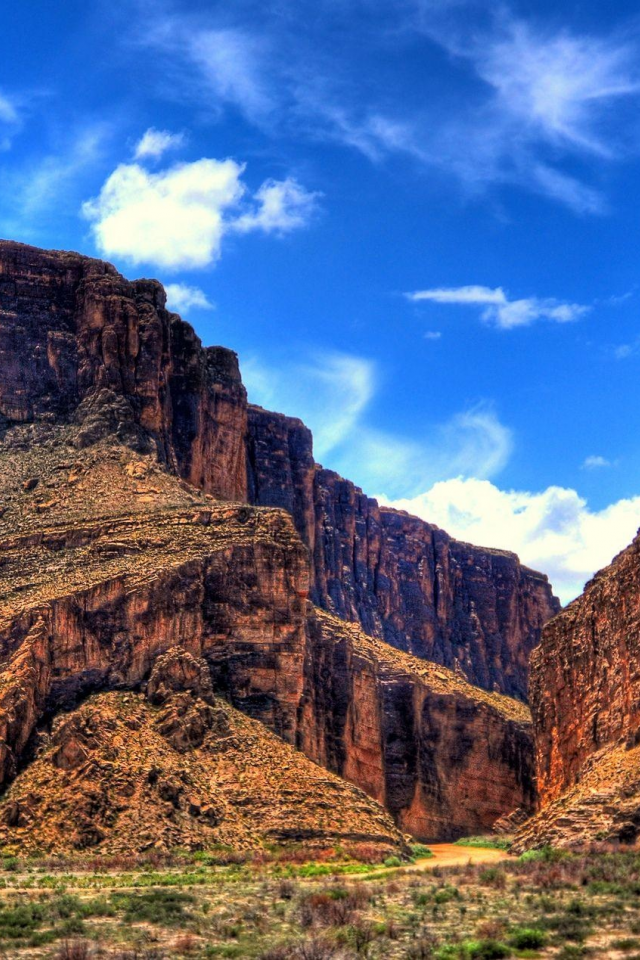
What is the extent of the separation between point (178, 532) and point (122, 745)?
17347 mm

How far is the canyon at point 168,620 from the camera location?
3194 inches

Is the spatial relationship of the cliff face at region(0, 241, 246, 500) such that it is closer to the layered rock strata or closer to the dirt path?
the layered rock strata

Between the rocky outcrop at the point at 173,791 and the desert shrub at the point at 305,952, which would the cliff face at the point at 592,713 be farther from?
the desert shrub at the point at 305,952

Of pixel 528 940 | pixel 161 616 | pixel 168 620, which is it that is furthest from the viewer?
pixel 168 620

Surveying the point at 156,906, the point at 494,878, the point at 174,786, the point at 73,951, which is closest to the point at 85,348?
the point at 174,786

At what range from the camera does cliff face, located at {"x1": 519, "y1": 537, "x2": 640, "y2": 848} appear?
67938mm

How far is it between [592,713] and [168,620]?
21918 millimetres

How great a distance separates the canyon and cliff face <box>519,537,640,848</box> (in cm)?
1058

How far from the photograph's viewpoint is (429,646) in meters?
195

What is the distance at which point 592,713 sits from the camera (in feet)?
274

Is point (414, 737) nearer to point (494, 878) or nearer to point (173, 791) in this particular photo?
point (173, 791)

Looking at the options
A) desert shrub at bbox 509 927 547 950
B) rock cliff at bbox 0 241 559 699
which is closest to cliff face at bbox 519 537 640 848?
desert shrub at bbox 509 927 547 950

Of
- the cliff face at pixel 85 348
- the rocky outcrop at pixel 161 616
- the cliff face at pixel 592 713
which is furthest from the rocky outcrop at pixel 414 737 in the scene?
the cliff face at pixel 85 348

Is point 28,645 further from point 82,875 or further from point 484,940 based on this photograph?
point 484,940
